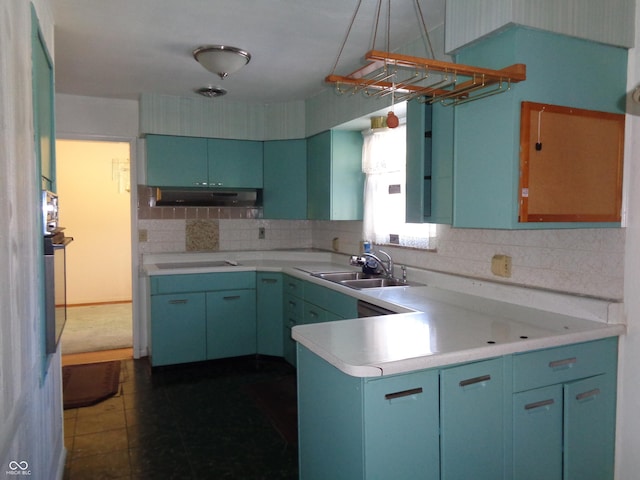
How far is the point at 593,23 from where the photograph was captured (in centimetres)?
191

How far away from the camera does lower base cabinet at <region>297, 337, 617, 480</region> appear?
1625mm

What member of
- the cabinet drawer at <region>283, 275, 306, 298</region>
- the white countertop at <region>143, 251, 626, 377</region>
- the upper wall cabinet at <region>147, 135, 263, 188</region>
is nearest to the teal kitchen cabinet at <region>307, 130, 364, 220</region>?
the cabinet drawer at <region>283, 275, 306, 298</region>

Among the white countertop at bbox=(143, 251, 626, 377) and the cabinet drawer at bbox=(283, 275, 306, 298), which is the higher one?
the white countertop at bbox=(143, 251, 626, 377)

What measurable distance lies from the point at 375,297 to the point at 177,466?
140 cm

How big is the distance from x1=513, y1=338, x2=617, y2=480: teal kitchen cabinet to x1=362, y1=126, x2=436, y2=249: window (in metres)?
1.45

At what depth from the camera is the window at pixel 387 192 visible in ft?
11.5

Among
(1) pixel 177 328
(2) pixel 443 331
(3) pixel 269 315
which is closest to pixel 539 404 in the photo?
(2) pixel 443 331

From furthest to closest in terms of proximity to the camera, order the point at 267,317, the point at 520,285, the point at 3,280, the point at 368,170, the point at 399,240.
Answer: the point at 267,317 → the point at 368,170 → the point at 399,240 → the point at 520,285 → the point at 3,280

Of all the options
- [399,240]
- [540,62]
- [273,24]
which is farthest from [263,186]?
[540,62]

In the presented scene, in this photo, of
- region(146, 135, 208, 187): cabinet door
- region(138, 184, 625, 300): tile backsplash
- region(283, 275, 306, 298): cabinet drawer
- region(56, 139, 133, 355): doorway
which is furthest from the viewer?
region(56, 139, 133, 355): doorway

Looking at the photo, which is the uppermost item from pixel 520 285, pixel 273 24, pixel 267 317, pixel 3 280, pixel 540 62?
pixel 273 24

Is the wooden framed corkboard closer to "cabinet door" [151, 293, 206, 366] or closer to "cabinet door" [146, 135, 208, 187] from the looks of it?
"cabinet door" [151, 293, 206, 366]

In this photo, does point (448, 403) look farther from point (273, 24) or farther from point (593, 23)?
point (273, 24)

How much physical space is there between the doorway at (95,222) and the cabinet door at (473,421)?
17.7 feet
